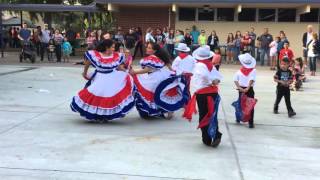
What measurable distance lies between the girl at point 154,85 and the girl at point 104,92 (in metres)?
0.48

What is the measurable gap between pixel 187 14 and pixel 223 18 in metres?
1.87

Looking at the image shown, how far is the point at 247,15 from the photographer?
26.3 meters

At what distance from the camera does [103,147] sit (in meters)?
7.19

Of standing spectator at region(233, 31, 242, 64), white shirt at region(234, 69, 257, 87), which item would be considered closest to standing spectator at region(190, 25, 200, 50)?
standing spectator at region(233, 31, 242, 64)

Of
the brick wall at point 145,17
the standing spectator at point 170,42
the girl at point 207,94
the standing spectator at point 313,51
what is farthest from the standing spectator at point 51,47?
the girl at point 207,94

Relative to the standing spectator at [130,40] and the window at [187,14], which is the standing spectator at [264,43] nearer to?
the window at [187,14]

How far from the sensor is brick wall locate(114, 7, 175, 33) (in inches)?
1040

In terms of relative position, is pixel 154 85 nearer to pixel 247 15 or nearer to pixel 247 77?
pixel 247 77

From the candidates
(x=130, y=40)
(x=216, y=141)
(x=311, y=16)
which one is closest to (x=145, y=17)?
(x=130, y=40)

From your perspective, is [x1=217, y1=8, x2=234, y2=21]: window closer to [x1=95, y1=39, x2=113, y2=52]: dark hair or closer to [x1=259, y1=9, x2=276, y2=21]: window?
[x1=259, y1=9, x2=276, y2=21]: window

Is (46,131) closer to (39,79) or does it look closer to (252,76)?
(252,76)

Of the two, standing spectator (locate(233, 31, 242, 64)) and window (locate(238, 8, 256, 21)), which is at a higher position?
window (locate(238, 8, 256, 21))

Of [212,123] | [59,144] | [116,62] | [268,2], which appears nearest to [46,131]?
[59,144]

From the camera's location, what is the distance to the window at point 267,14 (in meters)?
26.1
